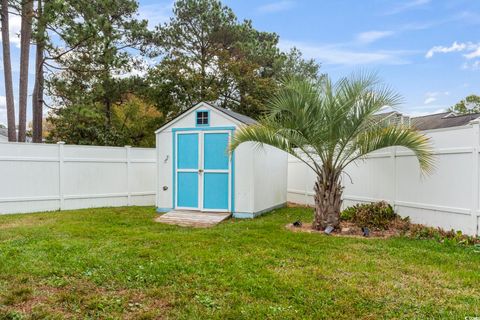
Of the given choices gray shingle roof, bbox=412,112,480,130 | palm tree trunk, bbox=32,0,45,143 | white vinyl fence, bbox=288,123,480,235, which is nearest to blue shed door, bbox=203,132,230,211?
white vinyl fence, bbox=288,123,480,235

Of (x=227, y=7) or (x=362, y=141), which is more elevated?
(x=227, y=7)

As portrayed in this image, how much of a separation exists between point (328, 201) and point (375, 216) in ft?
3.59

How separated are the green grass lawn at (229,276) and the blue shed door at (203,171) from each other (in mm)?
2167

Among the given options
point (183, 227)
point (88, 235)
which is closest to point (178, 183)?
point (183, 227)

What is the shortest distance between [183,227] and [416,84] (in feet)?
28.3

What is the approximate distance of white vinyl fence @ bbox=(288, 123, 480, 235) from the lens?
5312mm

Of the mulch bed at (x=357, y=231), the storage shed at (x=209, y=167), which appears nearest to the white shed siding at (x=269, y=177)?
the storage shed at (x=209, y=167)

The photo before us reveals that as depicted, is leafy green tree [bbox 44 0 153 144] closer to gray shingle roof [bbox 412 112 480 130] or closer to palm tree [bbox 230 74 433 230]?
palm tree [bbox 230 74 433 230]

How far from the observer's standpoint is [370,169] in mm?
7504

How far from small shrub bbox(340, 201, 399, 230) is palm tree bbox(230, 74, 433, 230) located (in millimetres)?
714

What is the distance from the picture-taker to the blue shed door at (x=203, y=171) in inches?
320

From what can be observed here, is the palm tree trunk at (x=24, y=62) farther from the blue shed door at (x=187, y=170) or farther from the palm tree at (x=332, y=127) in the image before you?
the palm tree at (x=332, y=127)

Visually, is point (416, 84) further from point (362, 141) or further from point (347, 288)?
point (347, 288)

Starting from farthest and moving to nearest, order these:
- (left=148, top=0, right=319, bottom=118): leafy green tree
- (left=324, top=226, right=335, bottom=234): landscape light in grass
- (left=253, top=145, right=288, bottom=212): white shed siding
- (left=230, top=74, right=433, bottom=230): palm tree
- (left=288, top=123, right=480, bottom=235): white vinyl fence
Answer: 1. (left=148, top=0, right=319, bottom=118): leafy green tree
2. (left=253, top=145, right=288, bottom=212): white shed siding
3. (left=324, top=226, right=335, bottom=234): landscape light in grass
4. (left=230, top=74, right=433, bottom=230): palm tree
5. (left=288, top=123, right=480, bottom=235): white vinyl fence
